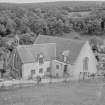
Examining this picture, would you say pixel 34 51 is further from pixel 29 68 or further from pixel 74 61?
pixel 74 61

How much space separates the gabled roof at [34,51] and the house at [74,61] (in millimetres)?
969

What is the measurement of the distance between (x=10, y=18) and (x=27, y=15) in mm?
6870

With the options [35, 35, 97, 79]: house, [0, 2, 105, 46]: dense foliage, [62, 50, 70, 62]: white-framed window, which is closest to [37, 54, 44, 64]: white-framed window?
[35, 35, 97, 79]: house

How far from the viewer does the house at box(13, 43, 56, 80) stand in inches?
1403

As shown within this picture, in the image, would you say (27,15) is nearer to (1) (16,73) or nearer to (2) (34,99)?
(1) (16,73)

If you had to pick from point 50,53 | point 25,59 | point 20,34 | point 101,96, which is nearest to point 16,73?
point 25,59

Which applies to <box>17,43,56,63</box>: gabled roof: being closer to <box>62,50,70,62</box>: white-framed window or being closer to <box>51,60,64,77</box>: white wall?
<box>51,60,64,77</box>: white wall

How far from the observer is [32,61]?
35.8 metres

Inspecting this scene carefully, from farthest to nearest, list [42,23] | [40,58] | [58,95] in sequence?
[42,23]
[40,58]
[58,95]

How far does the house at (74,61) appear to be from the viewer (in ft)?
120

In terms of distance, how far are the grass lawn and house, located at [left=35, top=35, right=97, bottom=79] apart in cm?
533

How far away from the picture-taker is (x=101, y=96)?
82.2ft

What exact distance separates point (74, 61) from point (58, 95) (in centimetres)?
1150

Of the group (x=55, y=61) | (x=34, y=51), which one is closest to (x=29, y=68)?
(x=34, y=51)
